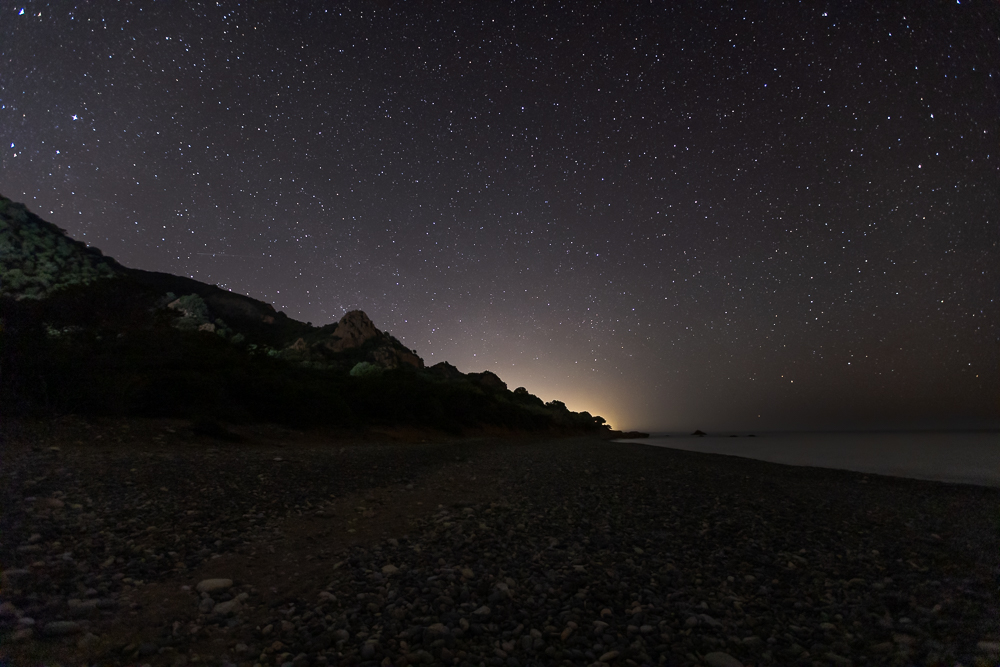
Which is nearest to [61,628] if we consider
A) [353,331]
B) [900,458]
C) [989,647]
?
[989,647]

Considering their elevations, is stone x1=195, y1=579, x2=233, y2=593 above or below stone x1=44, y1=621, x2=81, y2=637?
below

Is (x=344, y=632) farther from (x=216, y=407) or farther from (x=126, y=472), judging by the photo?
(x=216, y=407)

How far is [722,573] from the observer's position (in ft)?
19.8

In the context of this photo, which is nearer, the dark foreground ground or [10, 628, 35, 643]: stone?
[10, 628, 35, 643]: stone

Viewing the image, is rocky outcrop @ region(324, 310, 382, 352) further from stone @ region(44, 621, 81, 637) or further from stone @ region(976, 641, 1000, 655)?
stone @ region(976, 641, 1000, 655)

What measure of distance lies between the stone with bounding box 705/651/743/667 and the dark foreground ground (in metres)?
0.02

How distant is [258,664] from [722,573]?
221 inches

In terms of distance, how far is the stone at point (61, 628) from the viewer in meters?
3.84

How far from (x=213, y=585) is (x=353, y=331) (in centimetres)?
9434

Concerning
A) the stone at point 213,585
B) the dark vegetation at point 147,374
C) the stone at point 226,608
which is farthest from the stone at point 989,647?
the dark vegetation at point 147,374

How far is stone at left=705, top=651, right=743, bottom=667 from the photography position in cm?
383

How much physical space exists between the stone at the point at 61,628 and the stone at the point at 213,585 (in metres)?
1.18

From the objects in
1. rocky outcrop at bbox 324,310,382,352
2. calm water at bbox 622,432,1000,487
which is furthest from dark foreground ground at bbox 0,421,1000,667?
rocky outcrop at bbox 324,310,382,352

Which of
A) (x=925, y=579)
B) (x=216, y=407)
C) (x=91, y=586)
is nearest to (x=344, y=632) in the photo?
(x=91, y=586)
